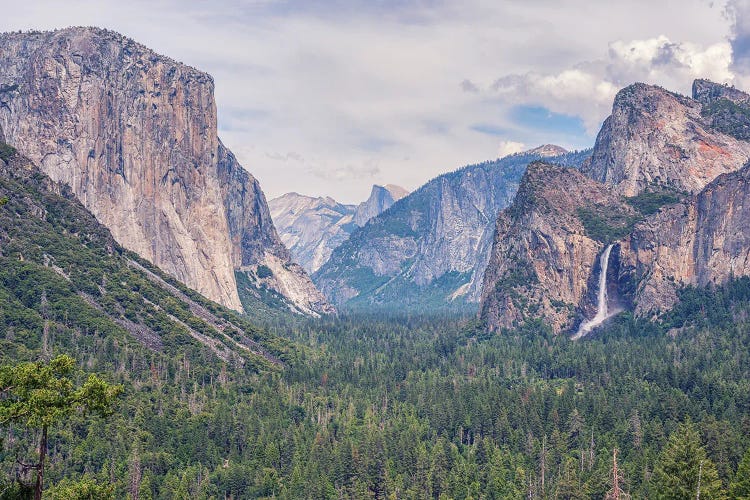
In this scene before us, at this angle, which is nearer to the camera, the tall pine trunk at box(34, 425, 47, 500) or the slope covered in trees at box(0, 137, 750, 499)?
the tall pine trunk at box(34, 425, 47, 500)

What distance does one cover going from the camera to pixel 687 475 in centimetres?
10219

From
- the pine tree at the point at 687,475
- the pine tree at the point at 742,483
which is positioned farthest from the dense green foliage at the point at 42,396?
the pine tree at the point at 742,483

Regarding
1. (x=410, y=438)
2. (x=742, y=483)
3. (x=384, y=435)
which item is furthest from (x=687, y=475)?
(x=384, y=435)

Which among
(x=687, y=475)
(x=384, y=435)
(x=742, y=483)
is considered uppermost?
(x=742, y=483)

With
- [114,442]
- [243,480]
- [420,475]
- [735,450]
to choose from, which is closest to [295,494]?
[243,480]

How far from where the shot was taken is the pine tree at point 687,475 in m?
96.5

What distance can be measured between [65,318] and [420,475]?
10096 cm

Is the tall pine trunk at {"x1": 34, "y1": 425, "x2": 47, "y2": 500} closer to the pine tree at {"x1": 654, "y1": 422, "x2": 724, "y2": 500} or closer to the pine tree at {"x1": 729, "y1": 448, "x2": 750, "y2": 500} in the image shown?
the pine tree at {"x1": 654, "y1": 422, "x2": 724, "y2": 500}

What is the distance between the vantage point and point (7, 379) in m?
51.8

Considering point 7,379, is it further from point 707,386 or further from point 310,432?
point 707,386

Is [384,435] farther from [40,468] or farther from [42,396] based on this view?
[40,468]

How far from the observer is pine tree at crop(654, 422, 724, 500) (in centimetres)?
9652

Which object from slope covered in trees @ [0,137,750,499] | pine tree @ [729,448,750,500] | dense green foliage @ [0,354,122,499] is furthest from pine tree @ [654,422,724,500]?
dense green foliage @ [0,354,122,499]

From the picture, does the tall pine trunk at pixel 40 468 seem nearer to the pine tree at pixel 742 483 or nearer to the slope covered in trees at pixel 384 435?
the slope covered in trees at pixel 384 435
